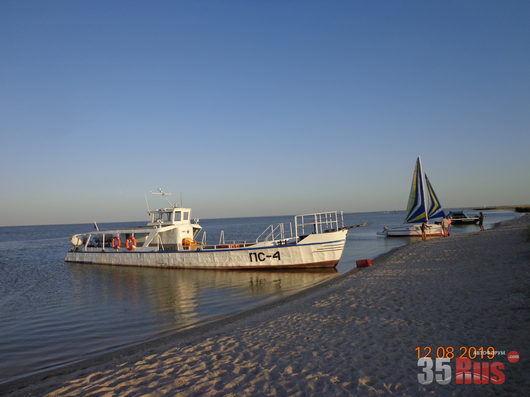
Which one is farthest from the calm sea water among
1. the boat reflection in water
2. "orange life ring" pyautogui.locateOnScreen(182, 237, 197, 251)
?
"orange life ring" pyautogui.locateOnScreen(182, 237, 197, 251)

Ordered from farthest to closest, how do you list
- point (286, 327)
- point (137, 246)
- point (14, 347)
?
point (137, 246) → point (14, 347) → point (286, 327)

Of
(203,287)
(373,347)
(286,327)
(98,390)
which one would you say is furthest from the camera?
(203,287)

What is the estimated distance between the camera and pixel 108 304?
570 inches

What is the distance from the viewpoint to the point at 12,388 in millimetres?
A: 6621

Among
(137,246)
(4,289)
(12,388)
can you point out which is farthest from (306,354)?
(137,246)

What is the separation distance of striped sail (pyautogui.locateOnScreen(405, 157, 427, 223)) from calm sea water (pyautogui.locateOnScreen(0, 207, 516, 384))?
16161mm

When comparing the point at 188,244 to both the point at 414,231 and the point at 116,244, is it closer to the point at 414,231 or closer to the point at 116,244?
the point at 116,244

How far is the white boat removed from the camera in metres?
20.6

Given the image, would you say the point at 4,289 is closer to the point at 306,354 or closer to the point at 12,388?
the point at 12,388

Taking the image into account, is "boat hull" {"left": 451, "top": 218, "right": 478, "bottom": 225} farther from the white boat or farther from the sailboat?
the white boat

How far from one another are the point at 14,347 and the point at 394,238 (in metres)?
37.7

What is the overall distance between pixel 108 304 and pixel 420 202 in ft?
106

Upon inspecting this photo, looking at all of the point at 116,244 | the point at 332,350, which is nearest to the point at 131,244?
the point at 116,244

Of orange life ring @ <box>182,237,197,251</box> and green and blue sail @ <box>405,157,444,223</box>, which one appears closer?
orange life ring @ <box>182,237,197,251</box>
